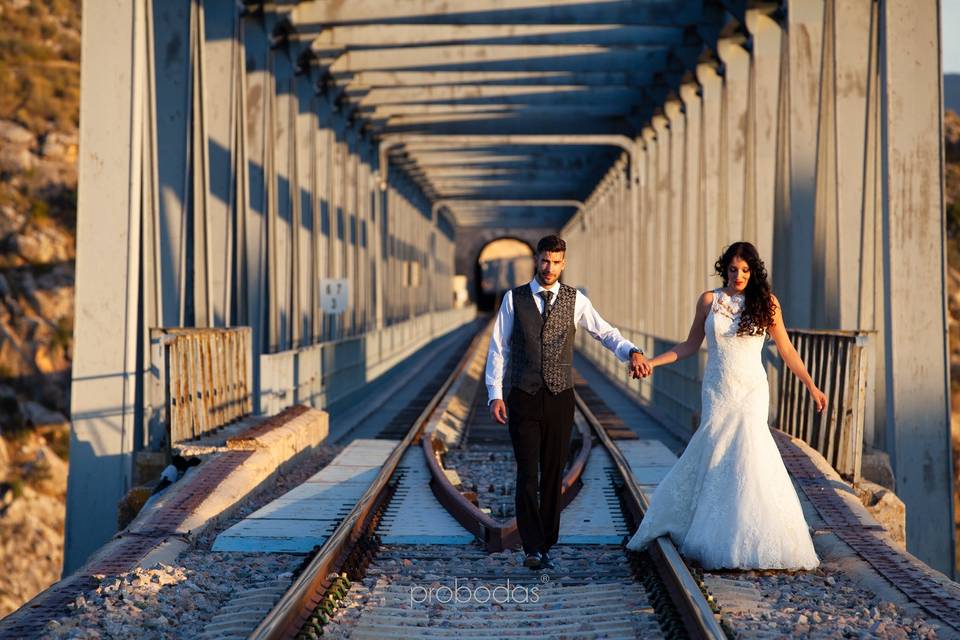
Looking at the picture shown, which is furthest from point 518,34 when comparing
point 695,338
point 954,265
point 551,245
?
point 954,265

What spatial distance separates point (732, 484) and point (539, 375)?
117 centimetres

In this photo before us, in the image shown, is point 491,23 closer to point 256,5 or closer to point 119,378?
point 256,5

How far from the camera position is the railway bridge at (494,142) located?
11.1 m

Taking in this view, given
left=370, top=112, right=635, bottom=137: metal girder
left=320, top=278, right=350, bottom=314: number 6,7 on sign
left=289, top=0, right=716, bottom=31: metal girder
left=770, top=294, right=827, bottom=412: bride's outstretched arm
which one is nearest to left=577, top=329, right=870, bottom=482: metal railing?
left=770, top=294, right=827, bottom=412: bride's outstretched arm

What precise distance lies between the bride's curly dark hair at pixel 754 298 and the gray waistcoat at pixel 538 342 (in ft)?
3.02

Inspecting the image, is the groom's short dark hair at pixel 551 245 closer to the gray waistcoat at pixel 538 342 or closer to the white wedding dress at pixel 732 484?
the gray waistcoat at pixel 538 342

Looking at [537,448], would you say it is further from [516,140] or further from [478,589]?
[516,140]

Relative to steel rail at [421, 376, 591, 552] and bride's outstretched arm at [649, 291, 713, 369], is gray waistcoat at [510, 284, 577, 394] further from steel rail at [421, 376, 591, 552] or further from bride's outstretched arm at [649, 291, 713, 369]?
steel rail at [421, 376, 591, 552]

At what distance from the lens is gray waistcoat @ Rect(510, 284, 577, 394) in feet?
22.3

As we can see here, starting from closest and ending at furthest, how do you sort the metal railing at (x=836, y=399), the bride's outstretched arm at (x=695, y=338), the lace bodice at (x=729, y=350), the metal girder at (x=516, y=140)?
the lace bodice at (x=729, y=350), the bride's outstretched arm at (x=695, y=338), the metal railing at (x=836, y=399), the metal girder at (x=516, y=140)

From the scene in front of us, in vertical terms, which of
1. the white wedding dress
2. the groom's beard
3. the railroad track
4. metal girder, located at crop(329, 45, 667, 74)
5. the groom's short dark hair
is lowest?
the railroad track

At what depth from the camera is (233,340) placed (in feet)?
44.0

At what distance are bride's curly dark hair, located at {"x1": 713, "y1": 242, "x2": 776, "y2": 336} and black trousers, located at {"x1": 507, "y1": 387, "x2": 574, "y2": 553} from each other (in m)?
1.03

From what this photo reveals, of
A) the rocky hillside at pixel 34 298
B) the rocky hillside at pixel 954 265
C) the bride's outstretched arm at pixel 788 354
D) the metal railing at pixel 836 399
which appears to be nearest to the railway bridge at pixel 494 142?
the metal railing at pixel 836 399
